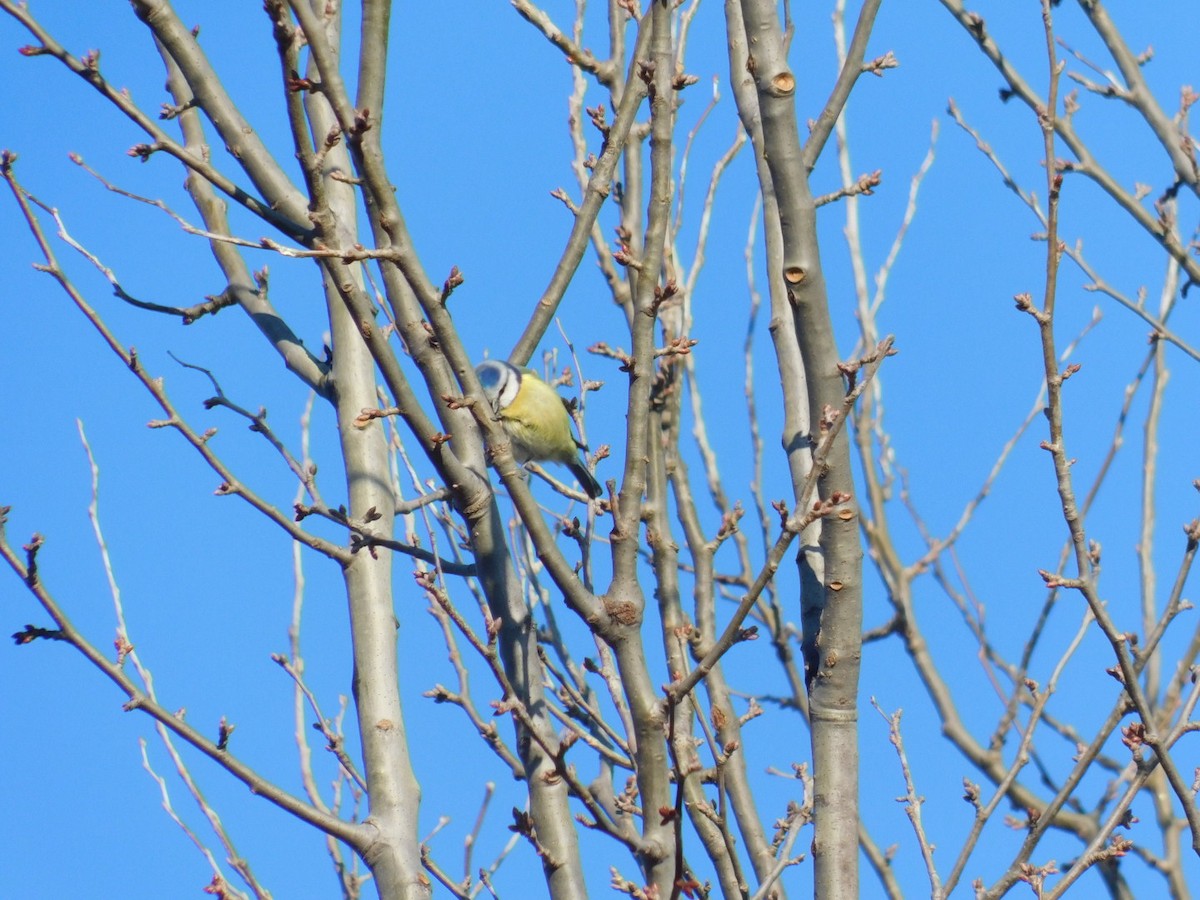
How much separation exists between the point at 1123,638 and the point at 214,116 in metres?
2.08

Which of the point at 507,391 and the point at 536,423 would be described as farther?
the point at 536,423

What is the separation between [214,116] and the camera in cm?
271

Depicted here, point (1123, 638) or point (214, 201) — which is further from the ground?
point (214, 201)

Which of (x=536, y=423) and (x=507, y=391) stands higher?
(x=536, y=423)

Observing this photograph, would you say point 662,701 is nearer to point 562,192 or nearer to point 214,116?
point 562,192

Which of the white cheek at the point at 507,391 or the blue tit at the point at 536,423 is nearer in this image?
the white cheek at the point at 507,391

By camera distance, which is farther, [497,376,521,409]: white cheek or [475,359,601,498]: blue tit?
[475,359,601,498]: blue tit

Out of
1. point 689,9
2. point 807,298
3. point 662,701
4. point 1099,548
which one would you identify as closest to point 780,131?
point 807,298

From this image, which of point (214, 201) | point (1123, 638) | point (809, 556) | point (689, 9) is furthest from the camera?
point (689, 9)

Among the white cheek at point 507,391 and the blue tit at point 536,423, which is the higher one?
the blue tit at point 536,423

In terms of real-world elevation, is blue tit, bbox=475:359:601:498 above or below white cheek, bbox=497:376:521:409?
above

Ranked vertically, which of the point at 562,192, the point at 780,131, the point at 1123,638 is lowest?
the point at 1123,638

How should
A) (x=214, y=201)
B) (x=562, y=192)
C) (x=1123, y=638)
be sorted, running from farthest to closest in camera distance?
(x=214, y=201)
(x=562, y=192)
(x=1123, y=638)

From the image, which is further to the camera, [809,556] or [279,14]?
[809,556]
